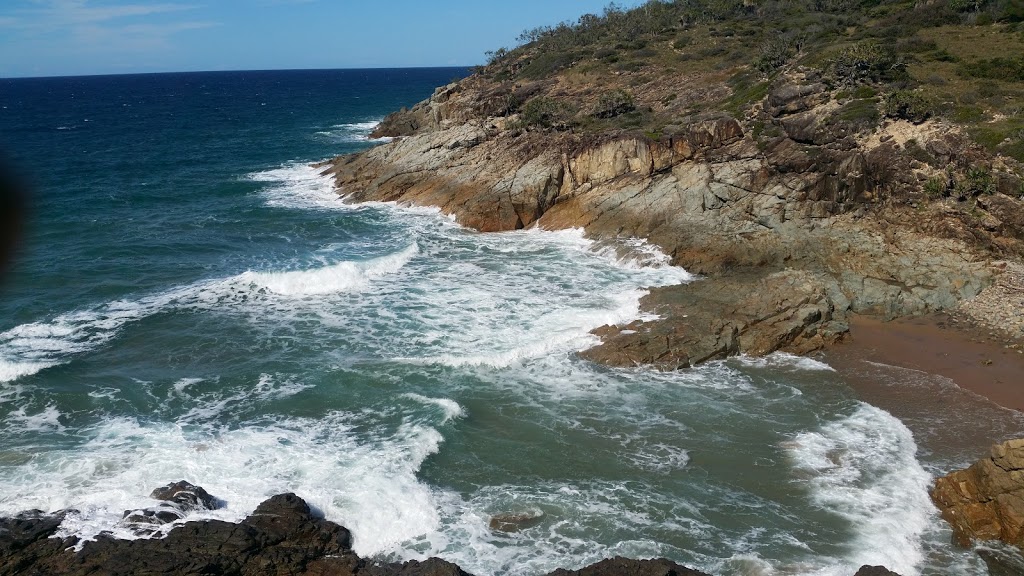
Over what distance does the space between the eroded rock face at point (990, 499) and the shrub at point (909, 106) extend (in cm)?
2138

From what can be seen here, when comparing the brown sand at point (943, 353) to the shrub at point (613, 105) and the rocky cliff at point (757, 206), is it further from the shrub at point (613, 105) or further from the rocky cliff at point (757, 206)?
the shrub at point (613, 105)

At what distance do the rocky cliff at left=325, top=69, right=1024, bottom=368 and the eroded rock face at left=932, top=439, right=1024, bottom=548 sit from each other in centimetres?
767

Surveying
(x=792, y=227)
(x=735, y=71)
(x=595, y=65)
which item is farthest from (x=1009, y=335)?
(x=595, y=65)

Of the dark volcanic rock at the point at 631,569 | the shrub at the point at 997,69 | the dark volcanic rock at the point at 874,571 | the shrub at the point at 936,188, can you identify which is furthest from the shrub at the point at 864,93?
the dark volcanic rock at the point at 631,569

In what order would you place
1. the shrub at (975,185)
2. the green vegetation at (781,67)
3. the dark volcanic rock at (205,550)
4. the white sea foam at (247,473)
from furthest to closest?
the green vegetation at (781,67) < the shrub at (975,185) < the white sea foam at (247,473) < the dark volcanic rock at (205,550)

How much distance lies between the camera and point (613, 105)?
4181cm

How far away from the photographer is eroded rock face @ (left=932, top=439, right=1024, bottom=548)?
13.6 meters

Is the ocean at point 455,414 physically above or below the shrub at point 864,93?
below

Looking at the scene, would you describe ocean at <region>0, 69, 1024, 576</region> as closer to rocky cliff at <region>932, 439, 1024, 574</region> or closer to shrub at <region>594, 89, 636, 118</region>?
rocky cliff at <region>932, 439, 1024, 574</region>

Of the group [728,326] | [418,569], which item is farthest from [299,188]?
[418,569]

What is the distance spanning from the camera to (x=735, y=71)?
45.8 metres

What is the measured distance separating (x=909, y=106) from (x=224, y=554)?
104 feet

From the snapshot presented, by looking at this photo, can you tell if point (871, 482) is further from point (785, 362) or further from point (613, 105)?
point (613, 105)

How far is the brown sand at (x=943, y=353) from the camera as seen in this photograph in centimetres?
1992
